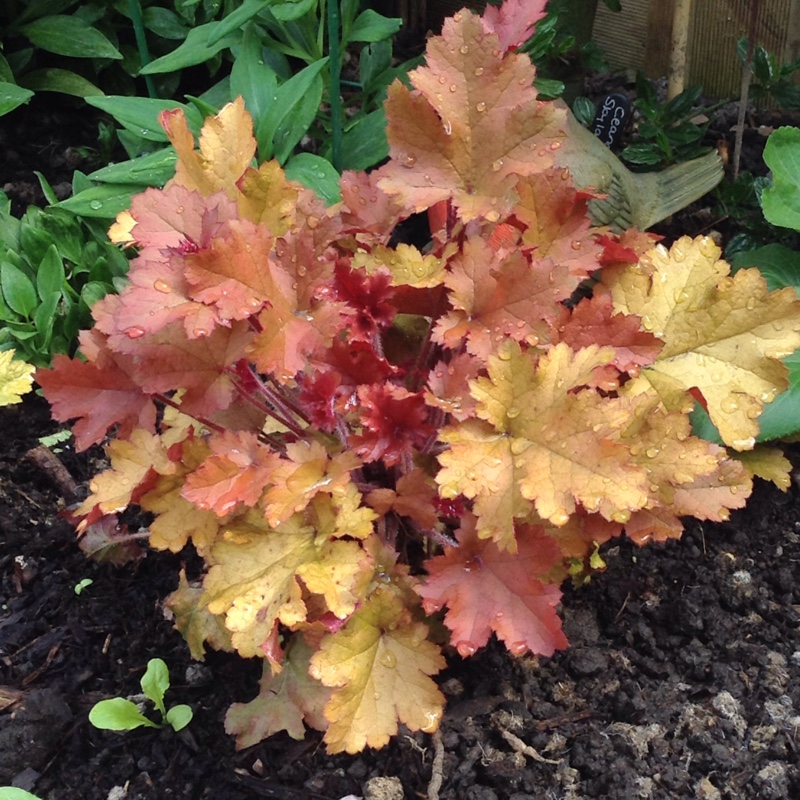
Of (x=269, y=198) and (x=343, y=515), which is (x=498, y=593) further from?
(x=269, y=198)

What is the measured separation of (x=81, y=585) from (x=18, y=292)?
24.5 inches

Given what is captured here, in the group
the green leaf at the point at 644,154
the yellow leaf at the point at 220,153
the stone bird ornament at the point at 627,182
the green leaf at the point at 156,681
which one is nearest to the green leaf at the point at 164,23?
the stone bird ornament at the point at 627,182

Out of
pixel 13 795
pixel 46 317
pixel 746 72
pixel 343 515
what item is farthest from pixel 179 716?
pixel 746 72

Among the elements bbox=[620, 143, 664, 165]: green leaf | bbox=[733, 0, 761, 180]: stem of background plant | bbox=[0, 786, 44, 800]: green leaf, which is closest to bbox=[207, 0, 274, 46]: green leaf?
bbox=[620, 143, 664, 165]: green leaf

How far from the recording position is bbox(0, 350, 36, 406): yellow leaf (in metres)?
1.46

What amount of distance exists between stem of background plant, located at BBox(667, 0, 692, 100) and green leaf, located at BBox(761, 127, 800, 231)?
17.9 inches

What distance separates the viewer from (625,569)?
1.42 metres

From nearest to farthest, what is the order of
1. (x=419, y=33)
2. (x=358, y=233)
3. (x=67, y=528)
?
(x=358, y=233), (x=67, y=528), (x=419, y=33)

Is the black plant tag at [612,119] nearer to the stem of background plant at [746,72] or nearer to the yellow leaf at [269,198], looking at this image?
the stem of background plant at [746,72]

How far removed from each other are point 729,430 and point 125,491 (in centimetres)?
78

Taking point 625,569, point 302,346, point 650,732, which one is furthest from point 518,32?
point 650,732

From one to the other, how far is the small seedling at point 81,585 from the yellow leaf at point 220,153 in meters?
0.72

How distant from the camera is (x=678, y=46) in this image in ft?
6.56

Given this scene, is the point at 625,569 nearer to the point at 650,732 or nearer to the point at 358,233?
the point at 650,732
